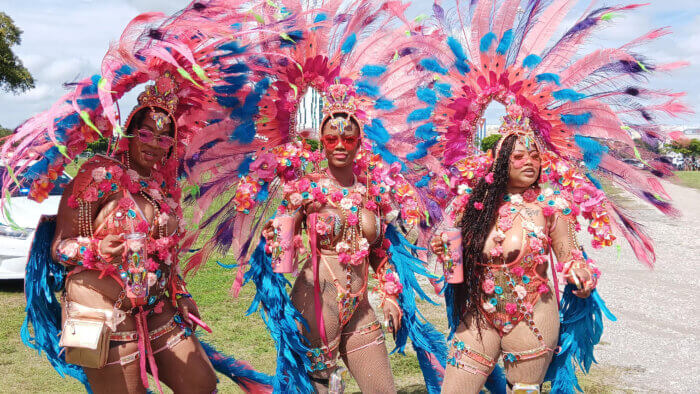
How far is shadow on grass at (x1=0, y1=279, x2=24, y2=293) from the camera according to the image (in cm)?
693

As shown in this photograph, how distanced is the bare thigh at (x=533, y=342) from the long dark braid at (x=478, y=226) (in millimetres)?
216

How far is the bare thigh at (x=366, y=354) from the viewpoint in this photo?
3059 mm

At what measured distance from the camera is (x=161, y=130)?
9.35 ft

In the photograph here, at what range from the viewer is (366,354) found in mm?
3092

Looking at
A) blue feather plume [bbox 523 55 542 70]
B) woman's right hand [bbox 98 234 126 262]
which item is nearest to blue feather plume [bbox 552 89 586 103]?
blue feather plume [bbox 523 55 542 70]

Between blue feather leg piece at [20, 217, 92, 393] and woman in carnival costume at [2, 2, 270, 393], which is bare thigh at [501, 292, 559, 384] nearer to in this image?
woman in carnival costume at [2, 2, 270, 393]

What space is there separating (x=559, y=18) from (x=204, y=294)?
5576 millimetres

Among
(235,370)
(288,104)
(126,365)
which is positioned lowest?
(235,370)

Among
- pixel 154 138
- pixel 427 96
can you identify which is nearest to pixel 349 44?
pixel 427 96

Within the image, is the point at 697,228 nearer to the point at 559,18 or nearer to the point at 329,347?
the point at 559,18

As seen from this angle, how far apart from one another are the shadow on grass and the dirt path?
6.79m

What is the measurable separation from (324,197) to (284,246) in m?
0.36

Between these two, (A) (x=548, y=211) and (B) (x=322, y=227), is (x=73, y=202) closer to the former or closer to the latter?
(B) (x=322, y=227)

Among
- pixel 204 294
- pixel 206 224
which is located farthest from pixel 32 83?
pixel 206 224
